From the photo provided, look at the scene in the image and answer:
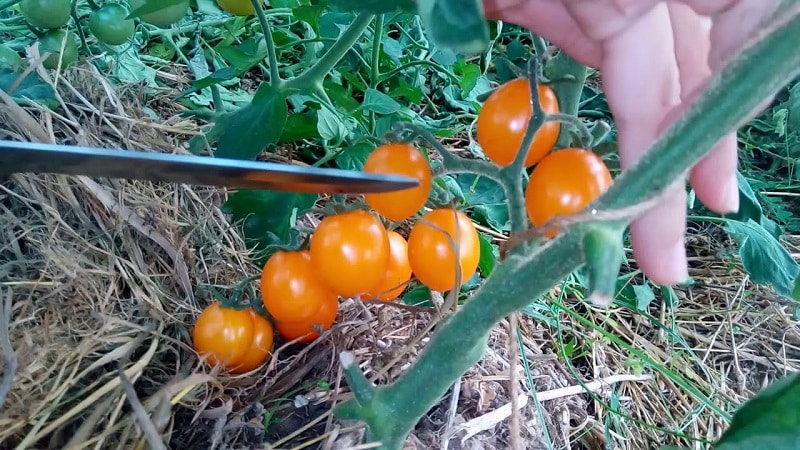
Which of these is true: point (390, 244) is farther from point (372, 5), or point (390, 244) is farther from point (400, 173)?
point (372, 5)

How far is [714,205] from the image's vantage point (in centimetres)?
58

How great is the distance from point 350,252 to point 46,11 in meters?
0.54

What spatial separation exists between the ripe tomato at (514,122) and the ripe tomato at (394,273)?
0.15m

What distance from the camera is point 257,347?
65 centimetres

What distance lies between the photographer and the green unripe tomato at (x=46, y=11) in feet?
2.69

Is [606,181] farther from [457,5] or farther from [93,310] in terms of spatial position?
[93,310]

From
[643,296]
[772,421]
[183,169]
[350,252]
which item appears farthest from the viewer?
[643,296]

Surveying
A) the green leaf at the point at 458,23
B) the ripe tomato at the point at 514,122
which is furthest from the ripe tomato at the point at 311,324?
the green leaf at the point at 458,23

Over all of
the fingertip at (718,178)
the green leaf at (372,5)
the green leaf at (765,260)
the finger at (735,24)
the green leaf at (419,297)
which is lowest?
the green leaf at (765,260)

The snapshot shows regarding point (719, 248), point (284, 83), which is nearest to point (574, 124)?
point (284, 83)

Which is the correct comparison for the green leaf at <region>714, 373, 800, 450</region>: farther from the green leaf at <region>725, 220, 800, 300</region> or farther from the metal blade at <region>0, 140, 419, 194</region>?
the green leaf at <region>725, 220, 800, 300</region>

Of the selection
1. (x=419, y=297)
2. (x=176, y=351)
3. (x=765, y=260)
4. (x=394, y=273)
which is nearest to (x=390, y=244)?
(x=394, y=273)

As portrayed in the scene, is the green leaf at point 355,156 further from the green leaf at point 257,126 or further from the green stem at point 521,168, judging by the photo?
the green stem at point 521,168

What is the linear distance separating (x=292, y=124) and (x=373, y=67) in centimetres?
14
